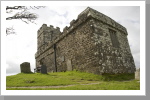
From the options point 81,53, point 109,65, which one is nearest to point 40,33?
point 81,53

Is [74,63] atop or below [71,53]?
below

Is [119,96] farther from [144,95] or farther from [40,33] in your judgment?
[40,33]

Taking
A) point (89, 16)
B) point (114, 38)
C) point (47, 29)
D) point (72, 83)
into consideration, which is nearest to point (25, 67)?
point (72, 83)

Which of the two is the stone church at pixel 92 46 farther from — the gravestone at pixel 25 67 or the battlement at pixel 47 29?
the battlement at pixel 47 29

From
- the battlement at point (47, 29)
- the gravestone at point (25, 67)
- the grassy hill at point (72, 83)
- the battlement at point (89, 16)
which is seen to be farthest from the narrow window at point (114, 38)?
the battlement at point (47, 29)

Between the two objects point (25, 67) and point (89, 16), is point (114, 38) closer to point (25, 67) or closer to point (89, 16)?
point (89, 16)

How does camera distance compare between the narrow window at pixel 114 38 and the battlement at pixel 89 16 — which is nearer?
the battlement at pixel 89 16

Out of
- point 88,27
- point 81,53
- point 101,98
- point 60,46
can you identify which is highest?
point 88,27

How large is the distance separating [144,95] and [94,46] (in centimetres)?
577

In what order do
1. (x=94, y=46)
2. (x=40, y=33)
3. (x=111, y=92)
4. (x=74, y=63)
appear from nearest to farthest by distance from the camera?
(x=111, y=92), (x=94, y=46), (x=74, y=63), (x=40, y=33)

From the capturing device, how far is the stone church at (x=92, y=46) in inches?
377

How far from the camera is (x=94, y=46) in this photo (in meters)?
9.52

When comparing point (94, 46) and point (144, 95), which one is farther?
point (94, 46)

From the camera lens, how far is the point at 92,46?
9.66 meters
